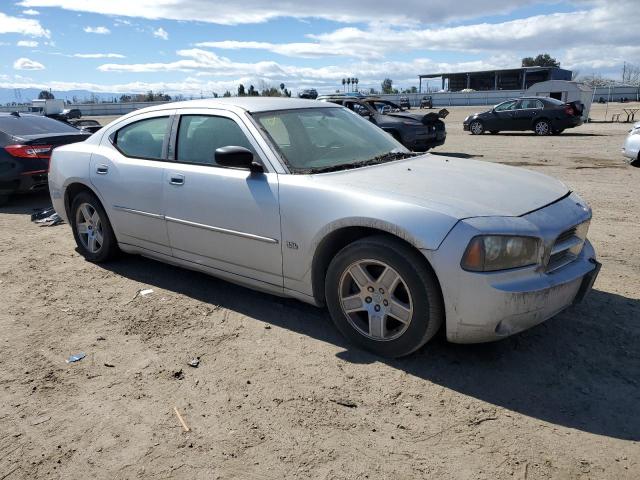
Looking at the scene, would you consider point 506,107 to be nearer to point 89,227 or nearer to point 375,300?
point 89,227

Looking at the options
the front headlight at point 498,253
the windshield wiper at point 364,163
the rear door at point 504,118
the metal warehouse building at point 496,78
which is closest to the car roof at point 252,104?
the windshield wiper at point 364,163

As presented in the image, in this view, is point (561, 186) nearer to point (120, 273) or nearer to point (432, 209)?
point (432, 209)

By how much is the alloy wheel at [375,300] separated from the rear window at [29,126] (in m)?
7.43

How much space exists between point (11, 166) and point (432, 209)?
24.6 feet

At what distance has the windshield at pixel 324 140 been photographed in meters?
3.88

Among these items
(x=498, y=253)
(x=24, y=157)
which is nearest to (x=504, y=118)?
(x=24, y=157)

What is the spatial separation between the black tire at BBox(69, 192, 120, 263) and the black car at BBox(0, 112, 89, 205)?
335 centimetres

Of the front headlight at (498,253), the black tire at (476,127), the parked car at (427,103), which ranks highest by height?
the front headlight at (498,253)

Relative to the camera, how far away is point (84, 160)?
5.17m

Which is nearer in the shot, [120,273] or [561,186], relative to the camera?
[561,186]

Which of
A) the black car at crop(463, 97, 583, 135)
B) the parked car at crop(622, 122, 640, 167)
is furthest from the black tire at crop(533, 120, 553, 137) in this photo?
the parked car at crop(622, 122, 640, 167)

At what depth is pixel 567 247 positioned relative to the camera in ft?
10.8

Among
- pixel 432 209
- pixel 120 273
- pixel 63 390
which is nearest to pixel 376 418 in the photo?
pixel 432 209

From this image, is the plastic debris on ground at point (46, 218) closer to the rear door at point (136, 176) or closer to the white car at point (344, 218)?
the white car at point (344, 218)
